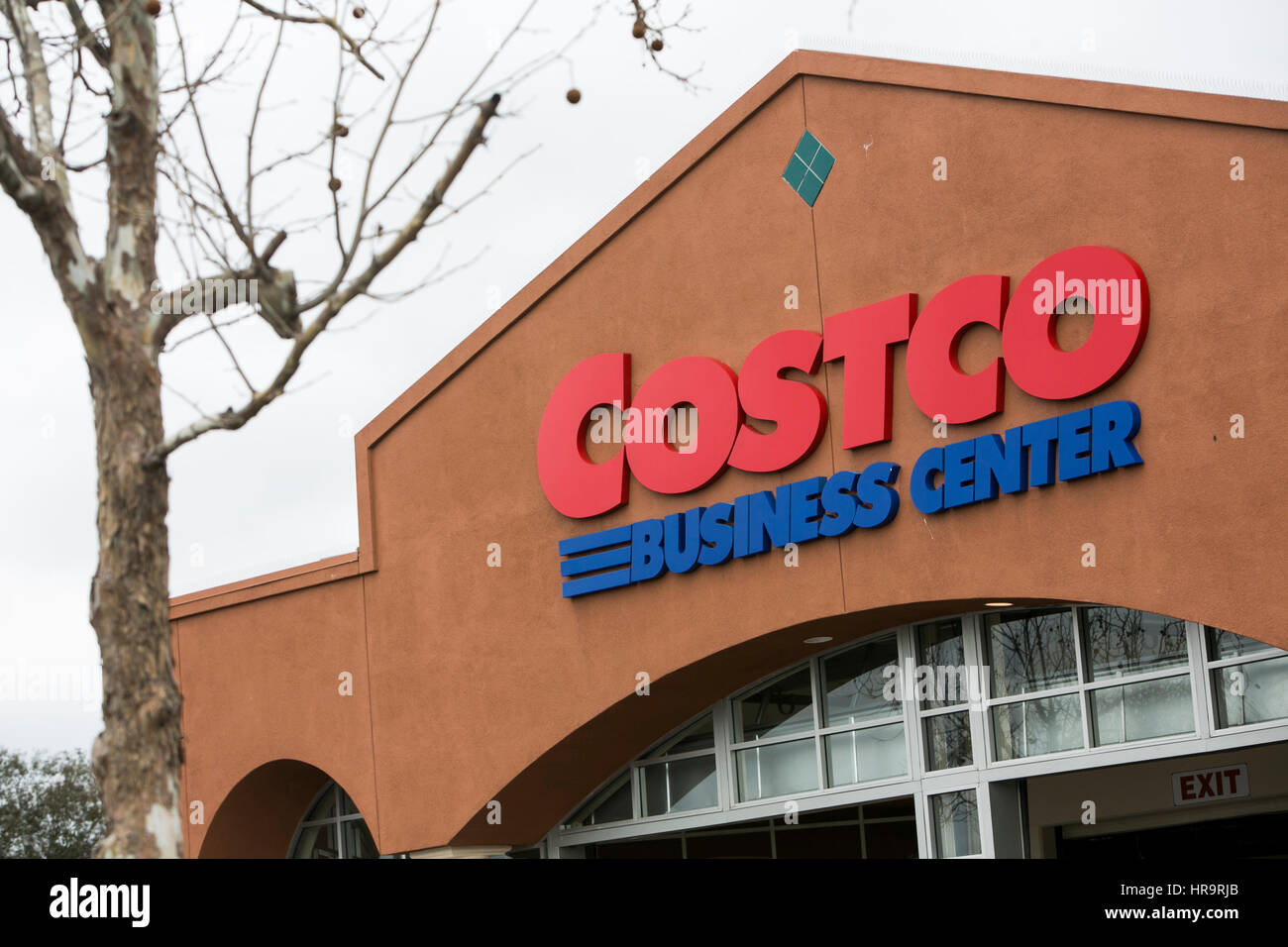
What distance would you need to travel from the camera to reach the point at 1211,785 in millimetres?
13633

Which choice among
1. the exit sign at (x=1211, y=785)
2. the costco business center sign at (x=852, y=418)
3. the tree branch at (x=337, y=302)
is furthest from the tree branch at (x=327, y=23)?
the exit sign at (x=1211, y=785)

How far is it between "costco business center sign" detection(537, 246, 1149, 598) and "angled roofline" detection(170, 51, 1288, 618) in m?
1.10

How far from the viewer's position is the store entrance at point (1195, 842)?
14.2 m

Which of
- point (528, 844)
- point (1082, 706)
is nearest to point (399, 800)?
point (528, 844)

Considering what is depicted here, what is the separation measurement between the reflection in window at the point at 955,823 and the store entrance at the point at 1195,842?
2.67m

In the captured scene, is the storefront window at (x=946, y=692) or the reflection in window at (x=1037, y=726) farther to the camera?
the storefront window at (x=946, y=692)

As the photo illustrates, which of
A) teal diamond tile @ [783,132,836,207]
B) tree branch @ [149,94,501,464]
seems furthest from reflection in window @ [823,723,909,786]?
tree branch @ [149,94,501,464]

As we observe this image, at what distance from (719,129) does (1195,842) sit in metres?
8.47

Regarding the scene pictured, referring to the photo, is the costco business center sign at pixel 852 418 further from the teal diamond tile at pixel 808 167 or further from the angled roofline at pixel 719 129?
the teal diamond tile at pixel 808 167

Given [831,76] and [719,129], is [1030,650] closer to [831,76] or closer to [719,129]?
[831,76]

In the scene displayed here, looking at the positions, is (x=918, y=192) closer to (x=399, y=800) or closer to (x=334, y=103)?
(x=334, y=103)

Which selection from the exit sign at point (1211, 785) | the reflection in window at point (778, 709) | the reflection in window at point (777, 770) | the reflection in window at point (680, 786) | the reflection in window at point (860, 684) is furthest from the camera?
the reflection in window at point (680, 786)

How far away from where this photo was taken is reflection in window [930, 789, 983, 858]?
39.9ft

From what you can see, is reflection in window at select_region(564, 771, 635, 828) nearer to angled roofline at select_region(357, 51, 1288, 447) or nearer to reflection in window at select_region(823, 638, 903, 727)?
reflection in window at select_region(823, 638, 903, 727)
